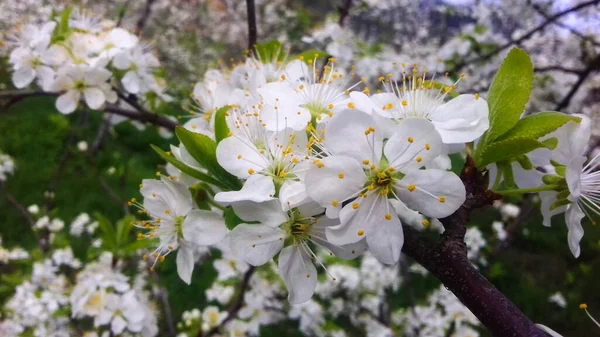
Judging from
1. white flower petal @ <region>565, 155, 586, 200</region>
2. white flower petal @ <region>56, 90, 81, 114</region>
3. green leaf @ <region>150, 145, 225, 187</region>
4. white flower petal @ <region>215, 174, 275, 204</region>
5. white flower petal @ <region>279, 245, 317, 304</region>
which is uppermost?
white flower petal @ <region>565, 155, 586, 200</region>

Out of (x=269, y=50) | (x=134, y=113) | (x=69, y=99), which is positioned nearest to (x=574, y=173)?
(x=269, y=50)

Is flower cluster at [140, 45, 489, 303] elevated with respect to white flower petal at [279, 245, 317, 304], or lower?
elevated

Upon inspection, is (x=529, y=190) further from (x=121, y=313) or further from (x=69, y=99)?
(x=121, y=313)

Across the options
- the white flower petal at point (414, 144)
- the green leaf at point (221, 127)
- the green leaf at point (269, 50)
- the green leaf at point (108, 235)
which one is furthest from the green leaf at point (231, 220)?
the green leaf at point (108, 235)

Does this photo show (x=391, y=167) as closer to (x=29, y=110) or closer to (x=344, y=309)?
(x=344, y=309)

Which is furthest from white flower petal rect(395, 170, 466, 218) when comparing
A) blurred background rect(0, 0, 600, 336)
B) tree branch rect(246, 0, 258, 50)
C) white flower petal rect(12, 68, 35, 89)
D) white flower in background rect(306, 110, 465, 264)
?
white flower petal rect(12, 68, 35, 89)

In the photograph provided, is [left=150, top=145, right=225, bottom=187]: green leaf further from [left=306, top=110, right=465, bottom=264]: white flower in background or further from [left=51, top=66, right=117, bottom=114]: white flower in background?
[left=51, top=66, right=117, bottom=114]: white flower in background

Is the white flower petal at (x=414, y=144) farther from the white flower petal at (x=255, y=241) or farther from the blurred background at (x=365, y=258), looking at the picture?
the blurred background at (x=365, y=258)

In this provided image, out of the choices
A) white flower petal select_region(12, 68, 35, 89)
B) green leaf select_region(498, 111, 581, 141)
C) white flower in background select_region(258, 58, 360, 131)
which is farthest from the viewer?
white flower petal select_region(12, 68, 35, 89)
